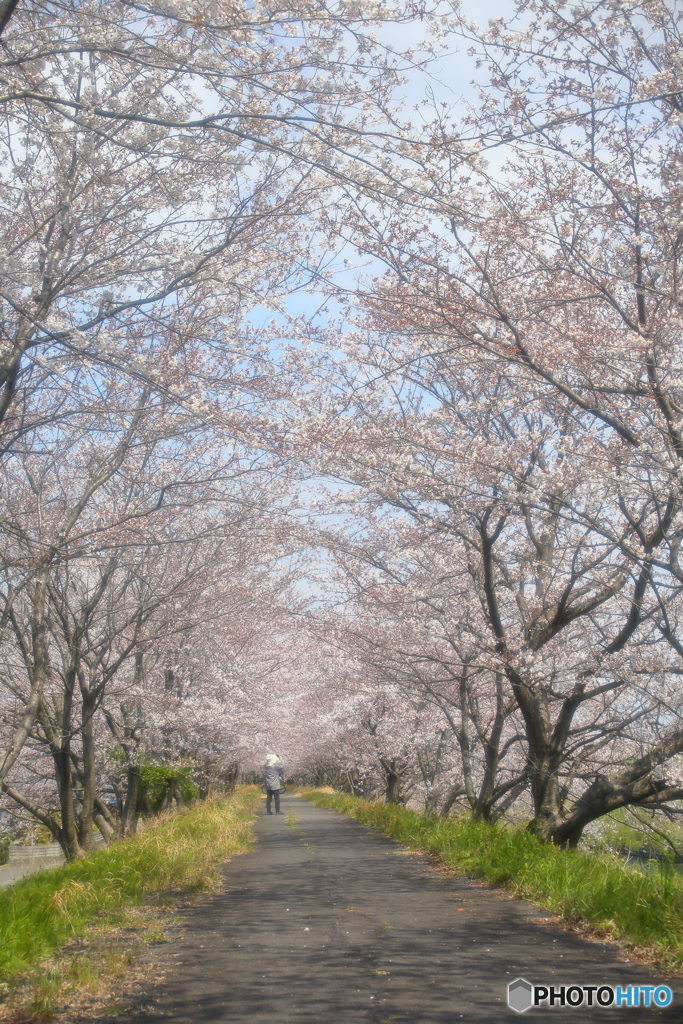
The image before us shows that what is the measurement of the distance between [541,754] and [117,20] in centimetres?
907

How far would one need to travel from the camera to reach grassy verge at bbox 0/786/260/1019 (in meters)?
4.73

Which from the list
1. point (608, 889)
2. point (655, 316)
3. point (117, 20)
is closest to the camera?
point (117, 20)

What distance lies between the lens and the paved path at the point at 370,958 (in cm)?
415

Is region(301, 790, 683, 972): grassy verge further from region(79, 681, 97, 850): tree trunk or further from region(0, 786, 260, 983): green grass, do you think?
region(79, 681, 97, 850): tree trunk

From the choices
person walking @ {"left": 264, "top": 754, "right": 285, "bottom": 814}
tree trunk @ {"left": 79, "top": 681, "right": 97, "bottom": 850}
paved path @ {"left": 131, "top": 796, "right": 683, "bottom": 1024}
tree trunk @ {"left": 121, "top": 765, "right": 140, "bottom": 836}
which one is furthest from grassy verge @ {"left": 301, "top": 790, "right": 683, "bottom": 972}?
person walking @ {"left": 264, "top": 754, "right": 285, "bottom": 814}

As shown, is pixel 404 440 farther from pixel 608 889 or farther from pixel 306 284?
pixel 608 889

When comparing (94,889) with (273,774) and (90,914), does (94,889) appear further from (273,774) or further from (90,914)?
(273,774)

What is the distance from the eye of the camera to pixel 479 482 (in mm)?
7770

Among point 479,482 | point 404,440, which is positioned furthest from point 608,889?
point 404,440

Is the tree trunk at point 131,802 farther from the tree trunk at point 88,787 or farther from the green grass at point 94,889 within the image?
the green grass at point 94,889

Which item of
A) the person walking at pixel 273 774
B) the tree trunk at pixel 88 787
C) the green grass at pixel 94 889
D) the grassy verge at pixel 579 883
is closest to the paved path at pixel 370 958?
the grassy verge at pixel 579 883

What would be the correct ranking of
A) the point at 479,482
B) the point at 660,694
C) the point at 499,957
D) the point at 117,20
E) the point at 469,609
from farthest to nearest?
the point at 469,609 → the point at 660,694 → the point at 479,482 → the point at 499,957 → the point at 117,20

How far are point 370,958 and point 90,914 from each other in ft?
9.28

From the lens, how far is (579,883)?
679 centimetres
